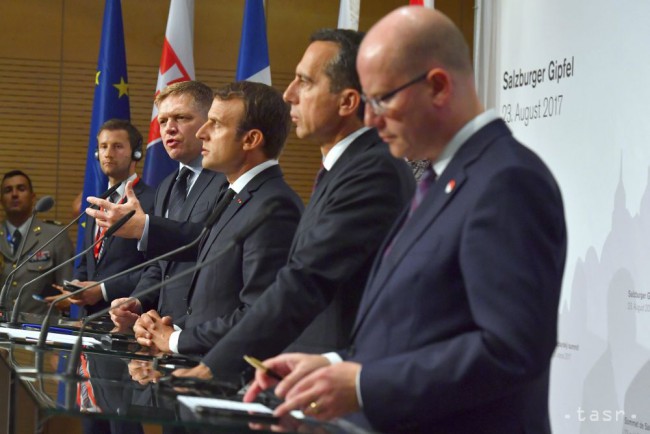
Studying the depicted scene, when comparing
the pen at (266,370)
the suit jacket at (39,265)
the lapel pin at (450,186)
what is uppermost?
the lapel pin at (450,186)

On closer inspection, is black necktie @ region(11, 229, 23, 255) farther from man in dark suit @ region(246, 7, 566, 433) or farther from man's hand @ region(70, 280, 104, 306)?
man in dark suit @ region(246, 7, 566, 433)

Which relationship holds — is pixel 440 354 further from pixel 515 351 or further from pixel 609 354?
pixel 609 354

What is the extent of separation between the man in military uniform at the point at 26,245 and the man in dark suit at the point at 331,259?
439cm

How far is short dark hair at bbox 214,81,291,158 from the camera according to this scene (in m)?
3.39

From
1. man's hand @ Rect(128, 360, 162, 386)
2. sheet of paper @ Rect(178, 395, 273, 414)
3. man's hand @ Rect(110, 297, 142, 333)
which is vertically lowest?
man's hand @ Rect(110, 297, 142, 333)

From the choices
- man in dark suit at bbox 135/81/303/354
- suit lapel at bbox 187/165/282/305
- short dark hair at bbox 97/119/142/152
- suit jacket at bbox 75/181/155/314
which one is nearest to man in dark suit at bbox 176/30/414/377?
man in dark suit at bbox 135/81/303/354

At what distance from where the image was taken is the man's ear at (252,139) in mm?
3369

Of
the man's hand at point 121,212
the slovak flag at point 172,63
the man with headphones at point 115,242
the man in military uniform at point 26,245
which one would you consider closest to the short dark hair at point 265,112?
the man's hand at point 121,212

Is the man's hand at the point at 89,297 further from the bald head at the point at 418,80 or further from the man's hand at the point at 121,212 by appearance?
the bald head at the point at 418,80

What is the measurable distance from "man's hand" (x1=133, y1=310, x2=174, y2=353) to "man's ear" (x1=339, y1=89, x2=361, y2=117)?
914 millimetres

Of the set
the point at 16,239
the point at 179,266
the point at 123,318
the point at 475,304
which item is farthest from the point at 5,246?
the point at 475,304

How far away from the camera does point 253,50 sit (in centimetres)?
639

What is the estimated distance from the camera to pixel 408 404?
168 centimetres

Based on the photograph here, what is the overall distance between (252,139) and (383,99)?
1.56 m
